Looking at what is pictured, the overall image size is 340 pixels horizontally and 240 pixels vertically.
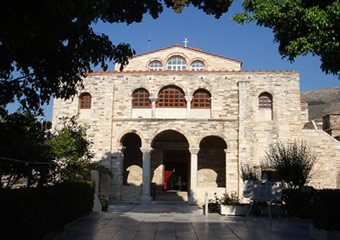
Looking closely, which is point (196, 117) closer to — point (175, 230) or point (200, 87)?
point (200, 87)

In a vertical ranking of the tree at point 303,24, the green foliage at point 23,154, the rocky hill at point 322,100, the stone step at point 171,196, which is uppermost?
the rocky hill at point 322,100

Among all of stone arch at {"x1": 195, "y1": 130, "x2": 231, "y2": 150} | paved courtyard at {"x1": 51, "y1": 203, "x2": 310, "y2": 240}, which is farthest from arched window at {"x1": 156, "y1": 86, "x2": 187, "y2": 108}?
paved courtyard at {"x1": 51, "y1": 203, "x2": 310, "y2": 240}

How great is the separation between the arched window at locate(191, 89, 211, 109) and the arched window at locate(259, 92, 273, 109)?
10.1 ft

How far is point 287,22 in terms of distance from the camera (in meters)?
8.41

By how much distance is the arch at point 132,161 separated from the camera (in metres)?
21.8

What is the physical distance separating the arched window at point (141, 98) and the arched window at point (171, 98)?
69 cm

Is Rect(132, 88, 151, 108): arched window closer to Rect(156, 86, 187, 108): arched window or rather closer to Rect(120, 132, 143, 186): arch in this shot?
Rect(156, 86, 187, 108): arched window

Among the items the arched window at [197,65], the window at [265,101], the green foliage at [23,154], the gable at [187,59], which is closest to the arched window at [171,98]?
the window at [265,101]

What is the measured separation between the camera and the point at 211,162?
2152 centimetres

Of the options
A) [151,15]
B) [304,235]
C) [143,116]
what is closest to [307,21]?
[151,15]

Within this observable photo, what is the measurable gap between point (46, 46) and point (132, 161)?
1741 cm

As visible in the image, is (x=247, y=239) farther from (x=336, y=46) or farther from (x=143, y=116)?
(x=143, y=116)

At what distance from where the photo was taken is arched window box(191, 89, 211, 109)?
19672mm

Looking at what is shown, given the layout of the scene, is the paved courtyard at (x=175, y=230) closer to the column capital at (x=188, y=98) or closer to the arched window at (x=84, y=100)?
the column capital at (x=188, y=98)
